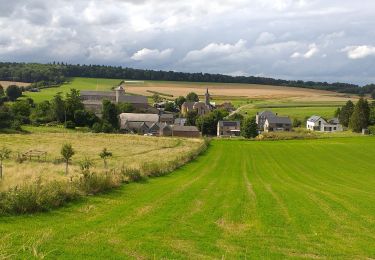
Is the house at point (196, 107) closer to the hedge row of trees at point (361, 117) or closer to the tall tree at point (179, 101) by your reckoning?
the tall tree at point (179, 101)

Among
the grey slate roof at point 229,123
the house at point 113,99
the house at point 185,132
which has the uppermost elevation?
the house at point 113,99

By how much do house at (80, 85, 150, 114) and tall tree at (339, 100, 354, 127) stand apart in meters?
60.2

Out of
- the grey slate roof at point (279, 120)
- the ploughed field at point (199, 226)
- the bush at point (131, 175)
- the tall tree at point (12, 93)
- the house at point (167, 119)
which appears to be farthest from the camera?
the tall tree at point (12, 93)

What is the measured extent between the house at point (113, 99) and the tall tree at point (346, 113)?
60186 millimetres

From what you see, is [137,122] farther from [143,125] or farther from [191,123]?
[191,123]

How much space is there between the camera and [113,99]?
527 ft

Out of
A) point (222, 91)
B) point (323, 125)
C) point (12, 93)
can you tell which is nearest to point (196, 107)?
point (222, 91)

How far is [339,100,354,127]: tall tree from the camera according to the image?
117m

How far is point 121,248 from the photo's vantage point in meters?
10.3

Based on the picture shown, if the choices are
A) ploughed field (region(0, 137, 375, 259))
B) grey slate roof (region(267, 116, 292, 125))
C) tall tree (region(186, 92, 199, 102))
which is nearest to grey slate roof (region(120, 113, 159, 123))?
grey slate roof (region(267, 116, 292, 125))

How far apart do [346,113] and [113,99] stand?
257 ft

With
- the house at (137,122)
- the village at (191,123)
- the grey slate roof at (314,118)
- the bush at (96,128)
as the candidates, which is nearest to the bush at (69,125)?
the bush at (96,128)

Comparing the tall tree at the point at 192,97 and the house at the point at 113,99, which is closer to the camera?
the house at the point at 113,99

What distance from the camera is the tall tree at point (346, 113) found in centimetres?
11696
